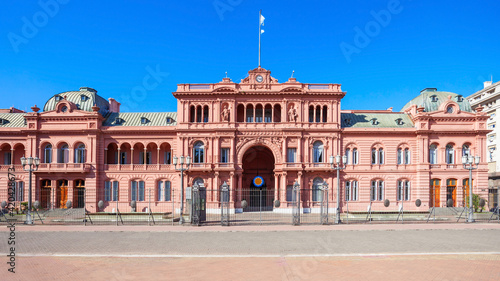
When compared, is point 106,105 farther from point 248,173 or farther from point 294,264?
point 294,264

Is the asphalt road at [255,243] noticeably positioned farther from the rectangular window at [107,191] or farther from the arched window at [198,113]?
the arched window at [198,113]

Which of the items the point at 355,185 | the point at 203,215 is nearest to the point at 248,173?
the point at 355,185

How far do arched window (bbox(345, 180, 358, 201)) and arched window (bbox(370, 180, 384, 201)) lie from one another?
75.7 inches

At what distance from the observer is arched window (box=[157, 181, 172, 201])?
146 feet

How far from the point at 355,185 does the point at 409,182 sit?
267 inches

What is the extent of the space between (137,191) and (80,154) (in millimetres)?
8585

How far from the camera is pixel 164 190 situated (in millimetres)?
44375

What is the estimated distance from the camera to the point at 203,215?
100ft

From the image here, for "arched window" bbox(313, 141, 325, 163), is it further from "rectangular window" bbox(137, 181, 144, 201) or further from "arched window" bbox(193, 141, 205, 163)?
"rectangular window" bbox(137, 181, 144, 201)

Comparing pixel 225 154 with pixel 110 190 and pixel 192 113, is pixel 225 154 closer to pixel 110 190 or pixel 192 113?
pixel 192 113

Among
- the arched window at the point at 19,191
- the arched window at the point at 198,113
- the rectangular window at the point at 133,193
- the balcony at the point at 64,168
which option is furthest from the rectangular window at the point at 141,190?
the arched window at the point at 19,191

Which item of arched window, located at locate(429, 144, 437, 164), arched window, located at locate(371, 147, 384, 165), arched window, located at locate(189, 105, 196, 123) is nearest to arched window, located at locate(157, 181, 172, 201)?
arched window, located at locate(189, 105, 196, 123)

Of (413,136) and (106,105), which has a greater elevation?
(106,105)

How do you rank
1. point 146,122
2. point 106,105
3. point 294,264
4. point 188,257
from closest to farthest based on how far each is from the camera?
point 294,264 < point 188,257 < point 146,122 < point 106,105
